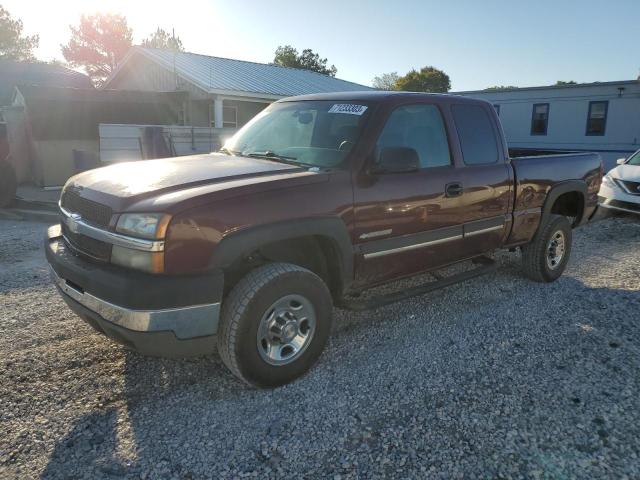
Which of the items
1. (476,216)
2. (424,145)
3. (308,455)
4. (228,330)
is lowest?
(308,455)

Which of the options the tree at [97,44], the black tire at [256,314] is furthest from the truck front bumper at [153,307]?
the tree at [97,44]

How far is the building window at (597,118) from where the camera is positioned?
2020cm

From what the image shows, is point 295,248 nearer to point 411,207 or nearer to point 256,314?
point 256,314

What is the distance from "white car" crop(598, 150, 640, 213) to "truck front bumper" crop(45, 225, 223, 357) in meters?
8.75

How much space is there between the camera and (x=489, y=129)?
4.68 meters

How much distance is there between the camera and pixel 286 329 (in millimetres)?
3240

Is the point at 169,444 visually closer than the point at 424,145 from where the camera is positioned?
Yes

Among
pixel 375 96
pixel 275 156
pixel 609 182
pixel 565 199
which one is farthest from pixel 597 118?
pixel 275 156

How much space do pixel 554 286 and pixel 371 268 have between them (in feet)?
9.60

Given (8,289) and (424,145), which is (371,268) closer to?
(424,145)

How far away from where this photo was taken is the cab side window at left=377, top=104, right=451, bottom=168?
12.7ft

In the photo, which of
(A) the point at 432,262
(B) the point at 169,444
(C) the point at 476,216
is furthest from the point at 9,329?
(C) the point at 476,216

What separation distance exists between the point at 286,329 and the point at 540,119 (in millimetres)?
22072

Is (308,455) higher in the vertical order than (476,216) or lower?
lower
